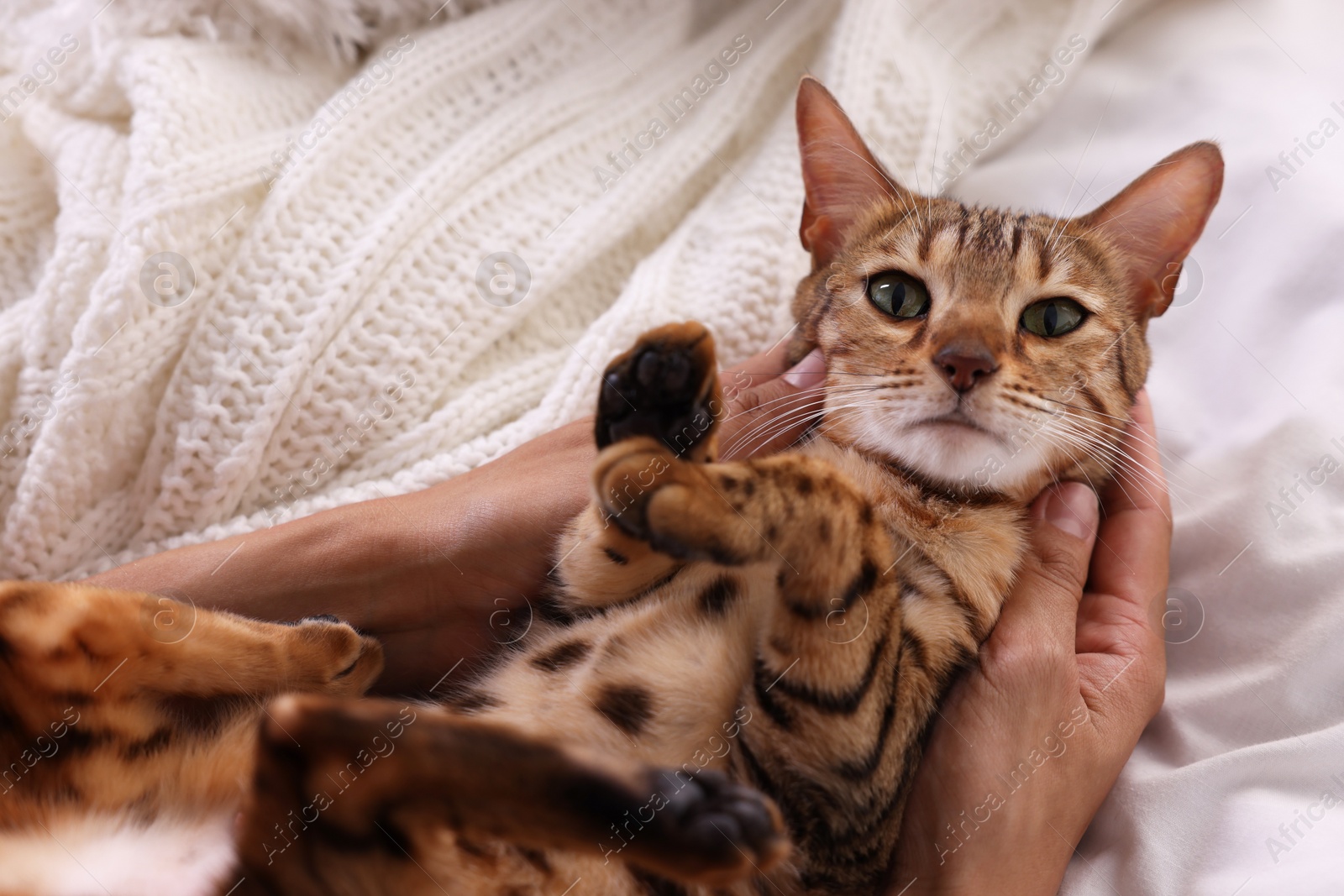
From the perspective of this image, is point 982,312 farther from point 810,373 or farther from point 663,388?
point 663,388

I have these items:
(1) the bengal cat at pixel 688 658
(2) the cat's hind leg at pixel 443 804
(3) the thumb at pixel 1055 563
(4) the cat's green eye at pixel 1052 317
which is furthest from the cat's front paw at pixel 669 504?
(4) the cat's green eye at pixel 1052 317

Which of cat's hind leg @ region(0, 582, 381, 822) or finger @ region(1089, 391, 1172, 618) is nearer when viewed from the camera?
cat's hind leg @ region(0, 582, 381, 822)

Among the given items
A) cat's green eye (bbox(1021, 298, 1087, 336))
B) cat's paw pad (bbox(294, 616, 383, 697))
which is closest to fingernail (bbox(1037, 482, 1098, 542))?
cat's green eye (bbox(1021, 298, 1087, 336))

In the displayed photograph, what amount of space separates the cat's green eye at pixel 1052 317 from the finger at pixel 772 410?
12.0 inches

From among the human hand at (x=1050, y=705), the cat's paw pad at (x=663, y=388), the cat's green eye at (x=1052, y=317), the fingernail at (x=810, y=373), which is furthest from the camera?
the fingernail at (x=810, y=373)

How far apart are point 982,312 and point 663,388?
509mm

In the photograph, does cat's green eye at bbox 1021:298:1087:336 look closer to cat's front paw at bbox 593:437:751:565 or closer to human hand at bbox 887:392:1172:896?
human hand at bbox 887:392:1172:896

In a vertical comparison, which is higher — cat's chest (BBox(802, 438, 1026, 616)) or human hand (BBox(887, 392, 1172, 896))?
cat's chest (BBox(802, 438, 1026, 616))

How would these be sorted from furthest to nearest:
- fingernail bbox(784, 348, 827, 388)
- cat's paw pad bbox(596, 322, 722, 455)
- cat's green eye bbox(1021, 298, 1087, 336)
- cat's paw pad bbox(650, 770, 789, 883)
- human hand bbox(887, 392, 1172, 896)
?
fingernail bbox(784, 348, 827, 388) → cat's green eye bbox(1021, 298, 1087, 336) → human hand bbox(887, 392, 1172, 896) → cat's paw pad bbox(596, 322, 722, 455) → cat's paw pad bbox(650, 770, 789, 883)

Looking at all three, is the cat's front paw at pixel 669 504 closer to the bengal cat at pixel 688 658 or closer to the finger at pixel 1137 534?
the bengal cat at pixel 688 658

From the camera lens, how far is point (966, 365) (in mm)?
1098

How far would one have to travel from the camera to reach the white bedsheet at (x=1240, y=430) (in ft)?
3.83

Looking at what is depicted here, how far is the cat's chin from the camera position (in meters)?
1.13

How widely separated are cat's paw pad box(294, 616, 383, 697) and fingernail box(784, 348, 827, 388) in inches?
30.1
